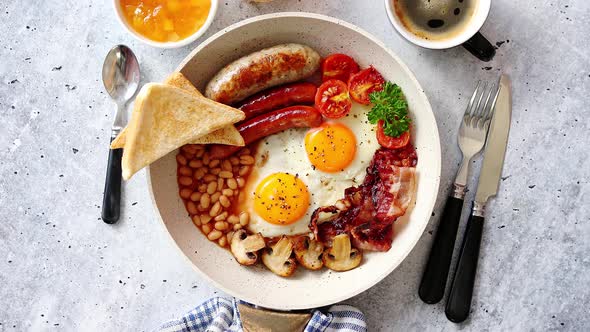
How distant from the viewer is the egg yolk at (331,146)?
10.0 ft

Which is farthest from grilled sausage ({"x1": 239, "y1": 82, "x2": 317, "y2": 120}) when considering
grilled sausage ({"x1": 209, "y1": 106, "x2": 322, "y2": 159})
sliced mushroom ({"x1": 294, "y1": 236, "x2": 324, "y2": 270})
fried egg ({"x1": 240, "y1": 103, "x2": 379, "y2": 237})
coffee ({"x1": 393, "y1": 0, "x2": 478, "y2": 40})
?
sliced mushroom ({"x1": 294, "y1": 236, "x2": 324, "y2": 270})

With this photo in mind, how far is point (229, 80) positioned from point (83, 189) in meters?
1.03

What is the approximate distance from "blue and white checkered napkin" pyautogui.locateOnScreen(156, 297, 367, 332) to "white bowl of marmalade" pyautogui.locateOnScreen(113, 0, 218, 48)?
1.35 meters

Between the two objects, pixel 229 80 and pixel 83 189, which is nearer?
pixel 229 80

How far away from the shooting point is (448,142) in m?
3.20

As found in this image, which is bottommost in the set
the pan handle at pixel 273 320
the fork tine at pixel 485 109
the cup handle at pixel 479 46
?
the pan handle at pixel 273 320

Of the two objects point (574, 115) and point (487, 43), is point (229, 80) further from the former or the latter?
point (574, 115)

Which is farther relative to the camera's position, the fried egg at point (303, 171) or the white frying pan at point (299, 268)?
the fried egg at point (303, 171)

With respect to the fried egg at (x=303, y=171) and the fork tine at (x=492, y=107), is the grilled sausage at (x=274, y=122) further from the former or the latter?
the fork tine at (x=492, y=107)

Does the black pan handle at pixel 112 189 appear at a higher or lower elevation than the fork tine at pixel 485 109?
lower

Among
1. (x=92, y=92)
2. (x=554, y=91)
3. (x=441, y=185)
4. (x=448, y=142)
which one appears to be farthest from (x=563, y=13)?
(x=92, y=92)

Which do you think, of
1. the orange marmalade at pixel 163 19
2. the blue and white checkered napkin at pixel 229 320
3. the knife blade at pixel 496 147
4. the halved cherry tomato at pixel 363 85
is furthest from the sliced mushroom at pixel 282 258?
the orange marmalade at pixel 163 19

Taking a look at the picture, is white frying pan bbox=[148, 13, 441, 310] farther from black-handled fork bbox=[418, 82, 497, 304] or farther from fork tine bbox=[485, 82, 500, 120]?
fork tine bbox=[485, 82, 500, 120]

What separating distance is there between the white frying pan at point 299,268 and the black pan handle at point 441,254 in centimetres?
19
